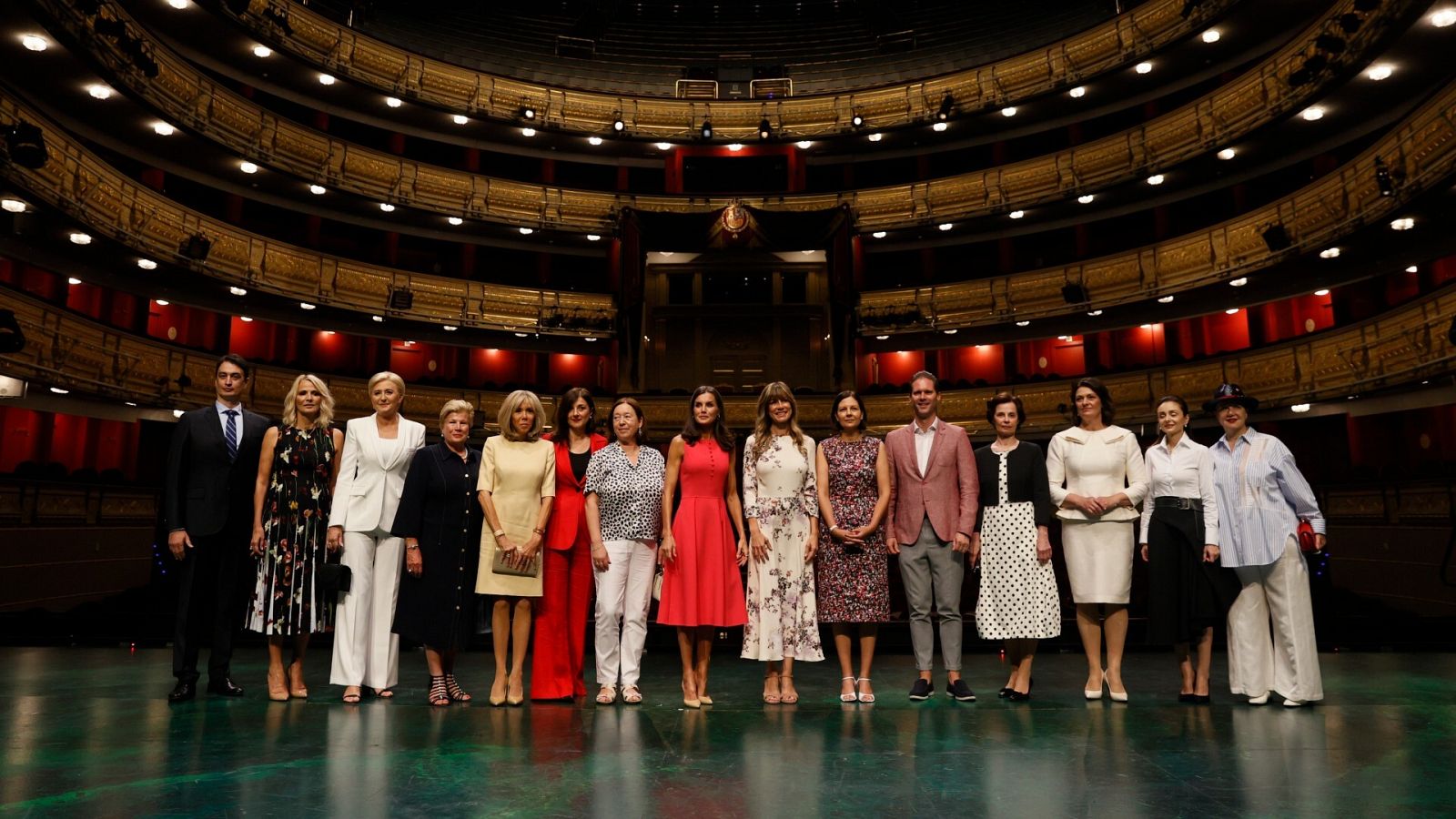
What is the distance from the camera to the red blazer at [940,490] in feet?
14.6

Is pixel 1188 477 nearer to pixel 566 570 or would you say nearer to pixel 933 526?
pixel 933 526

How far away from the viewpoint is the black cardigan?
176 inches

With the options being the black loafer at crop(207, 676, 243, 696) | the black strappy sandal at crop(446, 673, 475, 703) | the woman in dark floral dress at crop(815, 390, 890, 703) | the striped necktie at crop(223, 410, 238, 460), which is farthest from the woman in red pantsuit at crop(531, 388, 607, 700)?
the striped necktie at crop(223, 410, 238, 460)

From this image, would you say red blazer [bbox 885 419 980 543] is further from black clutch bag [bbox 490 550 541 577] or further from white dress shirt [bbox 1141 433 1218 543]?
black clutch bag [bbox 490 550 541 577]

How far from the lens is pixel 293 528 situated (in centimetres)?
442

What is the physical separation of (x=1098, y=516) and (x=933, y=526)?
2.89ft

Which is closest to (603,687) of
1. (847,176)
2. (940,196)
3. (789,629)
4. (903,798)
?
(789,629)

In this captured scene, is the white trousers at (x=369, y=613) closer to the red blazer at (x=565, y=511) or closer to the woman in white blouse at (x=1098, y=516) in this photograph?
the red blazer at (x=565, y=511)

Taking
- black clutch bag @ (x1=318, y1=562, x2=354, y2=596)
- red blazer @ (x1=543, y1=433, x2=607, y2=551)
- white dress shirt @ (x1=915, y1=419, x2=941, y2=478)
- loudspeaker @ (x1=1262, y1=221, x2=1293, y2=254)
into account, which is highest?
loudspeaker @ (x1=1262, y1=221, x2=1293, y2=254)

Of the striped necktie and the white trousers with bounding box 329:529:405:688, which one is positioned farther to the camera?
the striped necktie

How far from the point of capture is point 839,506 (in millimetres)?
4516

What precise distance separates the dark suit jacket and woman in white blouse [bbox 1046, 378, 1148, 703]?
14.3 ft

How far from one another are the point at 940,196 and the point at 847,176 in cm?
286

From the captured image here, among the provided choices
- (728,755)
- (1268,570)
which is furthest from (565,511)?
(1268,570)
